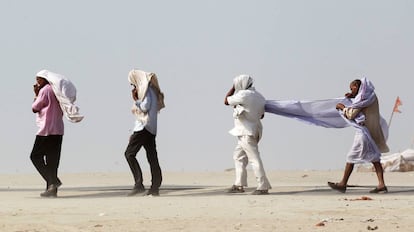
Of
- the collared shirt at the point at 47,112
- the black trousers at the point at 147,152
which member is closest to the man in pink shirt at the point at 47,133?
the collared shirt at the point at 47,112

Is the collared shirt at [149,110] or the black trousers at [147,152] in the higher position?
the collared shirt at [149,110]

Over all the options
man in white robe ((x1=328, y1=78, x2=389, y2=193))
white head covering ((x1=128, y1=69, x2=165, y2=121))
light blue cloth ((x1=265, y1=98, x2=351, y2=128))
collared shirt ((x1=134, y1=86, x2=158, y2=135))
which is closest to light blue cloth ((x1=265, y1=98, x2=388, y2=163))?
light blue cloth ((x1=265, y1=98, x2=351, y2=128))

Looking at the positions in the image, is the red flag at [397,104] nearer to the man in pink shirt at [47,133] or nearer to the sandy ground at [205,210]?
the sandy ground at [205,210]

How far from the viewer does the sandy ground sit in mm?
11000

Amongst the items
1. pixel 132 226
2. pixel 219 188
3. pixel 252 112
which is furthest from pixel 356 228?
pixel 219 188

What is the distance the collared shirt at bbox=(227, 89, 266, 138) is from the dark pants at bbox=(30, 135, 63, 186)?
272 cm

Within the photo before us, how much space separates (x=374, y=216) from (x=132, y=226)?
2.96 metres

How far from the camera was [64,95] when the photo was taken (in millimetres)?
15203

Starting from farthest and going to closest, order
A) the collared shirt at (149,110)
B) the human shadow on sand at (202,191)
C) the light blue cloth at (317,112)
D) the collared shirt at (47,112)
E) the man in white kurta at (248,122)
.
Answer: the light blue cloth at (317,112), the human shadow on sand at (202,191), the man in white kurta at (248,122), the collared shirt at (149,110), the collared shirt at (47,112)

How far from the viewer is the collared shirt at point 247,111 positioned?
15.4 meters

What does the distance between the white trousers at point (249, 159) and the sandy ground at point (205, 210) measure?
32cm

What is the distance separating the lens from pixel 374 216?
1193 cm

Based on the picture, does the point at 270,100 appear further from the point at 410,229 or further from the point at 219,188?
the point at 410,229

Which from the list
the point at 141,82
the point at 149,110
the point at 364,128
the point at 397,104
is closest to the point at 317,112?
the point at 364,128
